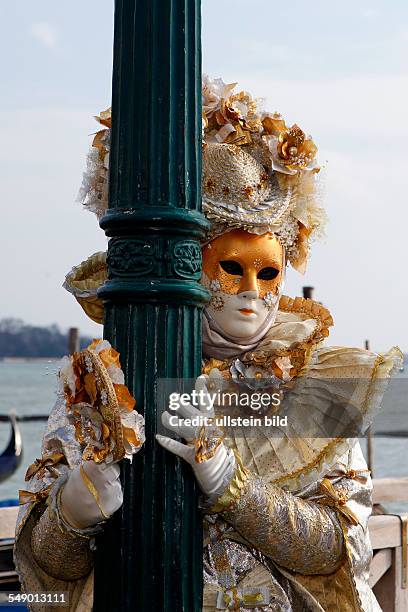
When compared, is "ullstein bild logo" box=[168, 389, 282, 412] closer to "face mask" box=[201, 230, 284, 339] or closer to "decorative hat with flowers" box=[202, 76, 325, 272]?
"face mask" box=[201, 230, 284, 339]

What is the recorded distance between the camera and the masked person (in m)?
2.46

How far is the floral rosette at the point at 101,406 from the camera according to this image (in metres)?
1.84

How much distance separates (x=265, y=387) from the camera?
8.69 feet

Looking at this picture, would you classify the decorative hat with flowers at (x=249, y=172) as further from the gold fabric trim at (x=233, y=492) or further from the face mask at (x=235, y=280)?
the gold fabric trim at (x=233, y=492)

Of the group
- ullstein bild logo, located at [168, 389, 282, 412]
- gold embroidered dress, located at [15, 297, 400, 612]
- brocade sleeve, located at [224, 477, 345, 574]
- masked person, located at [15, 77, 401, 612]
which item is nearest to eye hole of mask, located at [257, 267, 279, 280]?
masked person, located at [15, 77, 401, 612]

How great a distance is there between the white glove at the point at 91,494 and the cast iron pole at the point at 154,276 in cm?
2

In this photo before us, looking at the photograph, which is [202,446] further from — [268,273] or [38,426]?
[38,426]

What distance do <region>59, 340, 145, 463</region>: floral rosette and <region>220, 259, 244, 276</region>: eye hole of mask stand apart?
81 cm

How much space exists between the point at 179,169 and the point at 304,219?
0.92 m

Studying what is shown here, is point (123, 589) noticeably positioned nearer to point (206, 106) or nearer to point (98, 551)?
point (98, 551)

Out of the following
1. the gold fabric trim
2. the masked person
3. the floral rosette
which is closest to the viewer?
the floral rosette

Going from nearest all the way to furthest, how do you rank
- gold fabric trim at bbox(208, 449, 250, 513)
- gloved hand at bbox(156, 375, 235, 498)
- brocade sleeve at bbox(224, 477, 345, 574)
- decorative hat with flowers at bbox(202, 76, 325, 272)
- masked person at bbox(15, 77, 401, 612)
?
gloved hand at bbox(156, 375, 235, 498) → gold fabric trim at bbox(208, 449, 250, 513) → brocade sleeve at bbox(224, 477, 345, 574) → masked person at bbox(15, 77, 401, 612) → decorative hat with flowers at bbox(202, 76, 325, 272)

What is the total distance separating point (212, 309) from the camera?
2.65 metres

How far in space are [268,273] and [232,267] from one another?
105 millimetres
